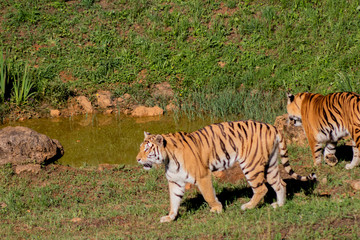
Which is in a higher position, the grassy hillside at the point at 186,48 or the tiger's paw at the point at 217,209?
the grassy hillside at the point at 186,48

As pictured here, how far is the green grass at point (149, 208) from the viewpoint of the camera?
6.37m

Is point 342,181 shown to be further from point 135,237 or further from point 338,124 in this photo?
point 135,237

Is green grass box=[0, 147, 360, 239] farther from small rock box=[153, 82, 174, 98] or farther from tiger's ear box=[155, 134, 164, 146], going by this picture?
small rock box=[153, 82, 174, 98]

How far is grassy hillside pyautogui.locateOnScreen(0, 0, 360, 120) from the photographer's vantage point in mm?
13672

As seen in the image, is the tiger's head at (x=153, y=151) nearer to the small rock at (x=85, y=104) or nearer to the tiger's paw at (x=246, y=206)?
the tiger's paw at (x=246, y=206)

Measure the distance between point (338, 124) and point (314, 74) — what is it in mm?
5415

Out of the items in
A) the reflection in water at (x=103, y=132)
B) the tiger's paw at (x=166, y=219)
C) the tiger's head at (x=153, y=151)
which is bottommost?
the reflection in water at (x=103, y=132)

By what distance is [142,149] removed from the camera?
272 inches

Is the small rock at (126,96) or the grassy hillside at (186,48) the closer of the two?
the grassy hillside at (186,48)

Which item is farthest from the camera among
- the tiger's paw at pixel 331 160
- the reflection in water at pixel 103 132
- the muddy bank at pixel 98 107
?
the muddy bank at pixel 98 107

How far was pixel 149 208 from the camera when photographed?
25.5ft

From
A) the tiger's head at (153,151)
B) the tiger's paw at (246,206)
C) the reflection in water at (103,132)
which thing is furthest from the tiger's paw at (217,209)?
the reflection in water at (103,132)

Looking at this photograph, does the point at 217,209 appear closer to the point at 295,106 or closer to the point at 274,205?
the point at 274,205

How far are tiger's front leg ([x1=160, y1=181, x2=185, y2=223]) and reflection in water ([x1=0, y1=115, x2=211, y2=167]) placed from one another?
3428mm
